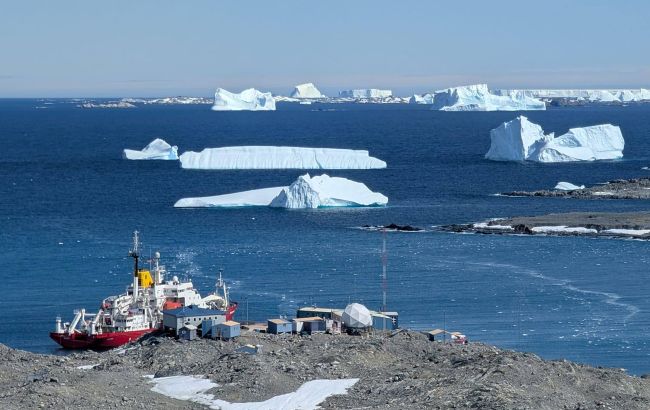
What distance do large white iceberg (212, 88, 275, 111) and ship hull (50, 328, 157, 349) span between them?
12404 cm

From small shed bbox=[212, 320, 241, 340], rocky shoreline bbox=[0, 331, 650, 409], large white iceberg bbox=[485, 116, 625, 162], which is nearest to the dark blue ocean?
large white iceberg bbox=[485, 116, 625, 162]

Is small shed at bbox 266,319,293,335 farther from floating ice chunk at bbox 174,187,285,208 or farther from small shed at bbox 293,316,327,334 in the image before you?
floating ice chunk at bbox 174,187,285,208

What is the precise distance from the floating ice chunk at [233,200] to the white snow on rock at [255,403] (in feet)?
108

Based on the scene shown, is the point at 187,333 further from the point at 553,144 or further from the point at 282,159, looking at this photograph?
the point at 553,144

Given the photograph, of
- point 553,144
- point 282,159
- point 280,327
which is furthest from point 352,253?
point 553,144

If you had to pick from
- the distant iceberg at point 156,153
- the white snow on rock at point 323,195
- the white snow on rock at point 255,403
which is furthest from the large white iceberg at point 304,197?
the white snow on rock at point 255,403

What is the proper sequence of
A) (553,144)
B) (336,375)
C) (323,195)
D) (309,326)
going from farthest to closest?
(553,144) < (323,195) < (309,326) < (336,375)

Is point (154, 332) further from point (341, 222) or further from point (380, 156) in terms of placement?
point (380, 156)

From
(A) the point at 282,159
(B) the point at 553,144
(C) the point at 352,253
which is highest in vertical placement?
(B) the point at 553,144

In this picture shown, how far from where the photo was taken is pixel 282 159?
240 ft

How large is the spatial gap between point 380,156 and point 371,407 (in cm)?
6829

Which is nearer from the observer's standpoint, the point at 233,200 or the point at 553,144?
the point at 233,200

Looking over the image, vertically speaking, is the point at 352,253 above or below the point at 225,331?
below

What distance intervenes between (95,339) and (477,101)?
4879 inches
